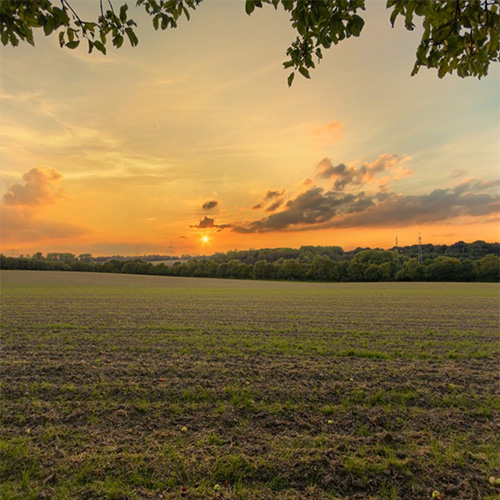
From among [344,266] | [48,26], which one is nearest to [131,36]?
[48,26]

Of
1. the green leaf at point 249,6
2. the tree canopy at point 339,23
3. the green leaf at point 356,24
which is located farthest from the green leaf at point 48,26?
the green leaf at point 356,24

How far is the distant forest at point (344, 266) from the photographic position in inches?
2889

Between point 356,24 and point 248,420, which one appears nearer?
point 356,24

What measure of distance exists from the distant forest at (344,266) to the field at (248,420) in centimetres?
7356

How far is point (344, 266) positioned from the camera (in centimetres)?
8381

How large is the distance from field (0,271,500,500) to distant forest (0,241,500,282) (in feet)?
241

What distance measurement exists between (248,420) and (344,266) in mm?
82993

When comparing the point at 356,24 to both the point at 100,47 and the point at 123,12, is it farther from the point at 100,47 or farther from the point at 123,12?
the point at 100,47

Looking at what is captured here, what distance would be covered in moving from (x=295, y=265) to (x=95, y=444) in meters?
83.7

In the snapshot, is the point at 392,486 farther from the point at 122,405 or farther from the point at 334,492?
the point at 122,405

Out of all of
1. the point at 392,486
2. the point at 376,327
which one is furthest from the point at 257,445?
the point at 376,327

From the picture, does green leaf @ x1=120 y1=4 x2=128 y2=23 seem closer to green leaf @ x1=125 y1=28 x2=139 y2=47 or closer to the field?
green leaf @ x1=125 y1=28 x2=139 y2=47

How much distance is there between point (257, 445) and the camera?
450 cm

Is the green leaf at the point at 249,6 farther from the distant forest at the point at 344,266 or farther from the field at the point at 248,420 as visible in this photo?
the distant forest at the point at 344,266
